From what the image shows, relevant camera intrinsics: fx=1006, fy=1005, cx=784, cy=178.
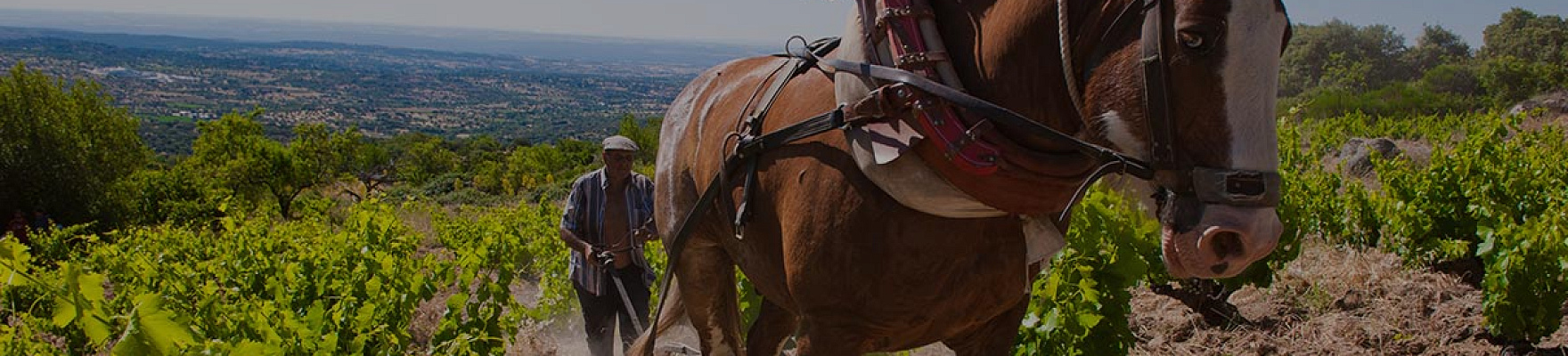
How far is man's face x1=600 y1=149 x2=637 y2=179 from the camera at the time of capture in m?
5.73

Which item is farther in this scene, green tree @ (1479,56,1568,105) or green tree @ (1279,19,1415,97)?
green tree @ (1279,19,1415,97)

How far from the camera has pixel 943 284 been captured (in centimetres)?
212

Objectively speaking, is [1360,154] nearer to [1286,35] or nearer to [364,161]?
[1286,35]

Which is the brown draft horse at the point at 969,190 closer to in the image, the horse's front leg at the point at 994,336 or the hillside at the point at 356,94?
the horse's front leg at the point at 994,336

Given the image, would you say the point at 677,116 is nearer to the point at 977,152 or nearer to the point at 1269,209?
the point at 977,152

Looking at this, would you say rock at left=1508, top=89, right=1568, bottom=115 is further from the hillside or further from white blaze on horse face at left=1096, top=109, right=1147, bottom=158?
the hillside

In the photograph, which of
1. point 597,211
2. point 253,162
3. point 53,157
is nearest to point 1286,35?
point 597,211

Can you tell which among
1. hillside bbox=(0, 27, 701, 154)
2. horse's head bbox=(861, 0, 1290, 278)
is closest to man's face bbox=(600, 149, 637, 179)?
horse's head bbox=(861, 0, 1290, 278)

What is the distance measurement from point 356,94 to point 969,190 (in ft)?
613

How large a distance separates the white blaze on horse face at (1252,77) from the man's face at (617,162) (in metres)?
4.45

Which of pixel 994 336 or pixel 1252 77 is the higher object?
pixel 1252 77

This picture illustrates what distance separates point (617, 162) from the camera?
5.77 meters

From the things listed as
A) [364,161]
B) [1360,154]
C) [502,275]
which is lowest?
[364,161]

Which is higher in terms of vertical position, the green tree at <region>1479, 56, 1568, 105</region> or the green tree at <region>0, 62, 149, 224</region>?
the green tree at <region>1479, 56, 1568, 105</region>
